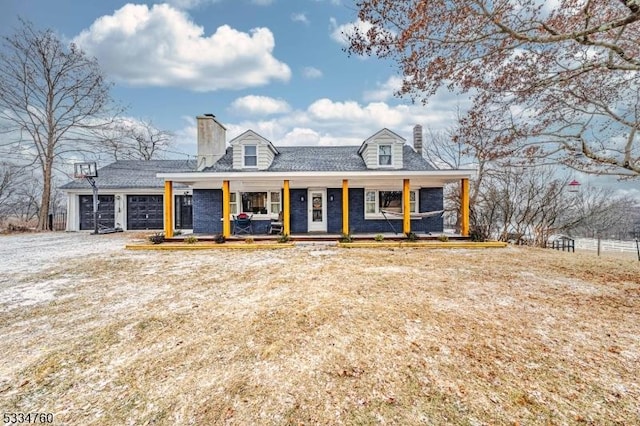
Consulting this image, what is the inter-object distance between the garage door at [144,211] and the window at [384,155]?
1216 centimetres

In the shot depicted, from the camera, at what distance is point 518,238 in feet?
41.1

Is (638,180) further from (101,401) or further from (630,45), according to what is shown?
(101,401)

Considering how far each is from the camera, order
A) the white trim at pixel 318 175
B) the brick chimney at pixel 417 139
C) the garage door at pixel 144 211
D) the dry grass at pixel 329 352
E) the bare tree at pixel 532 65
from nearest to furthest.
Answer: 1. the dry grass at pixel 329 352
2. the bare tree at pixel 532 65
3. the white trim at pixel 318 175
4. the brick chimney at pixel 417 139
5. the garage door at pixel 144 211

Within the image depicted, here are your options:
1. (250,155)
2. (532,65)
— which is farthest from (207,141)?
(532,65)

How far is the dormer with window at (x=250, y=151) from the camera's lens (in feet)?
37.2

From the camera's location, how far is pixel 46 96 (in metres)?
17.5

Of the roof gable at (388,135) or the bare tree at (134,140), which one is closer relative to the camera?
the roof gable at (388,135)

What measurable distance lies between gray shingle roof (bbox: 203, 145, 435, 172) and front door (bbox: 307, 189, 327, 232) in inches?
54.7

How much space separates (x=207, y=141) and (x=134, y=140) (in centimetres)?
1673

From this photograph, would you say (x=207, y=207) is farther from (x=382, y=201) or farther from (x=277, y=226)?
(x=382, y=201)

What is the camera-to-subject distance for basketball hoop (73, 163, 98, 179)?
1375 centimetres

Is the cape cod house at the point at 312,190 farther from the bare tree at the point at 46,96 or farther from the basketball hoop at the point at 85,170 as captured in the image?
the bare tree at the point at 46,96

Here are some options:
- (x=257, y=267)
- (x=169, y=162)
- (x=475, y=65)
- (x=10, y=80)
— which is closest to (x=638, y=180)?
(x=475, y=65)

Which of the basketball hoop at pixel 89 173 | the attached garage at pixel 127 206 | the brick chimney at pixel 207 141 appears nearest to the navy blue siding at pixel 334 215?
Result: the brick chimney at pixel 207 141
